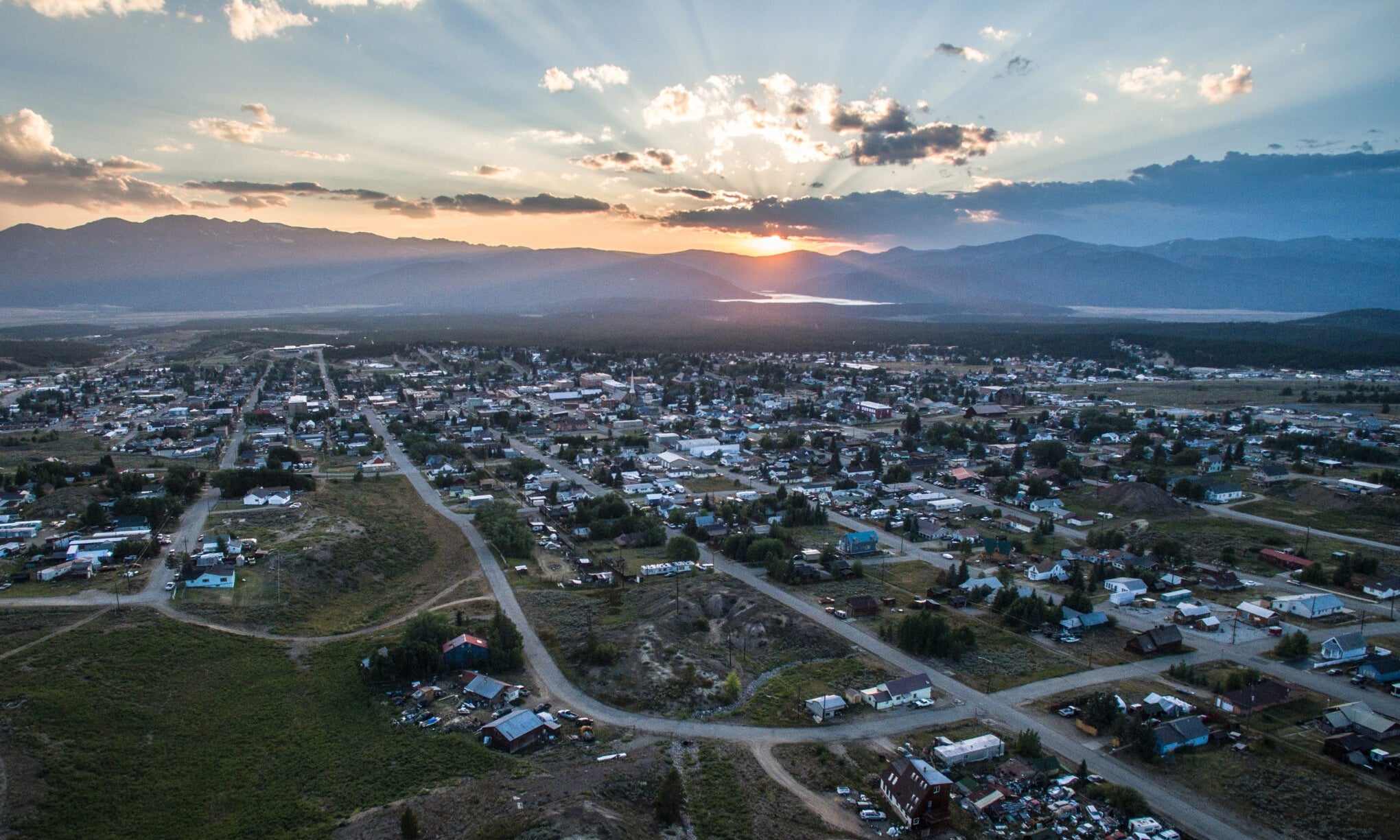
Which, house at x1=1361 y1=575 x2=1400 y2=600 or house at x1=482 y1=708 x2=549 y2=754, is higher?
house at x1=1361 y1=575 x2=1400 y2=600

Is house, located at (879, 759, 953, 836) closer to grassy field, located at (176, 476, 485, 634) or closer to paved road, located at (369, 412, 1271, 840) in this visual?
paved road, located at (369, 412, 1271, 840)

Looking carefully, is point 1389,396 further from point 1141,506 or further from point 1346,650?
point 1346,650

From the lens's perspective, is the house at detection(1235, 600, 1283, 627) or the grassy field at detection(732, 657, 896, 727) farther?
the house at detection(1235, 600, 1283, 627)

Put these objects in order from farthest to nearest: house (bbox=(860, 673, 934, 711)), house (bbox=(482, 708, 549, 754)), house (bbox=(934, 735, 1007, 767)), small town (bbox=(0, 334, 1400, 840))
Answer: house (bbox=(860, 673, 934, 711)) → house (bbox=(482, 708, 549, 754)) → house (bbox=(934, 735, 1007, 767)) → small town (bbox=(0, 334, 1400, 840))

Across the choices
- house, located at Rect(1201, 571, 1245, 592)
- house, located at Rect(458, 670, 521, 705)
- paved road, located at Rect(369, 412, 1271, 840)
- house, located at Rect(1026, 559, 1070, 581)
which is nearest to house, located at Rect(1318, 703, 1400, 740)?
paved road, located at Rect(369, 412, 1271, 840)

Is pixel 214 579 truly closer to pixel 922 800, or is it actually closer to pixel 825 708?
pixel 825 708
